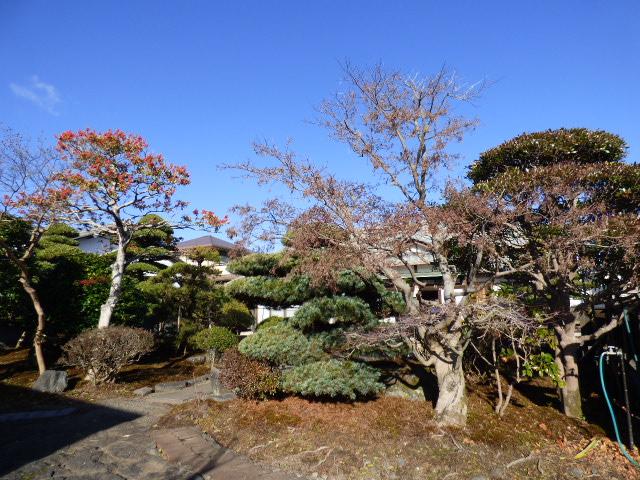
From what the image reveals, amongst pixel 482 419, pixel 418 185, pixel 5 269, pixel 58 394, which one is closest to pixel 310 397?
pixel 482 419

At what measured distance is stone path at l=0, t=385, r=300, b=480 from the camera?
15.8ft

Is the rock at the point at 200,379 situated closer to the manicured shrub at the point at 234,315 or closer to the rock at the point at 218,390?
the rock at the point at 218,390

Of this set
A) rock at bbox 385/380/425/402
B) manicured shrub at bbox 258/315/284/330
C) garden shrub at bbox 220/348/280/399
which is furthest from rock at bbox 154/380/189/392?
rock at bbox 385/380/425/402

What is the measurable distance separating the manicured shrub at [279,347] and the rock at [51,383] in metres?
5.20

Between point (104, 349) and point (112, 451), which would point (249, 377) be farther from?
point (104, 349)

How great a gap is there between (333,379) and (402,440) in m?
1.51

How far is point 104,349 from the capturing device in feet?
32.0

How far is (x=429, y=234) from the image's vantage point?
692 cm

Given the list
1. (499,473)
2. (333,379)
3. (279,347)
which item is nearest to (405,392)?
(333,379)

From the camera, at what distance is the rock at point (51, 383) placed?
31.4 feet

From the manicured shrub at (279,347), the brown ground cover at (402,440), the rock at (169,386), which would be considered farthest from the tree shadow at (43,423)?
the manicured shrub at (279,347)

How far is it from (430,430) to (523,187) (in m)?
4.22

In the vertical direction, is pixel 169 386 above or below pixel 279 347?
below

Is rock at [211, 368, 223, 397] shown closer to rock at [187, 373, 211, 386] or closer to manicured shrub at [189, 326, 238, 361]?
rock at [187, 373, 211, 386]
